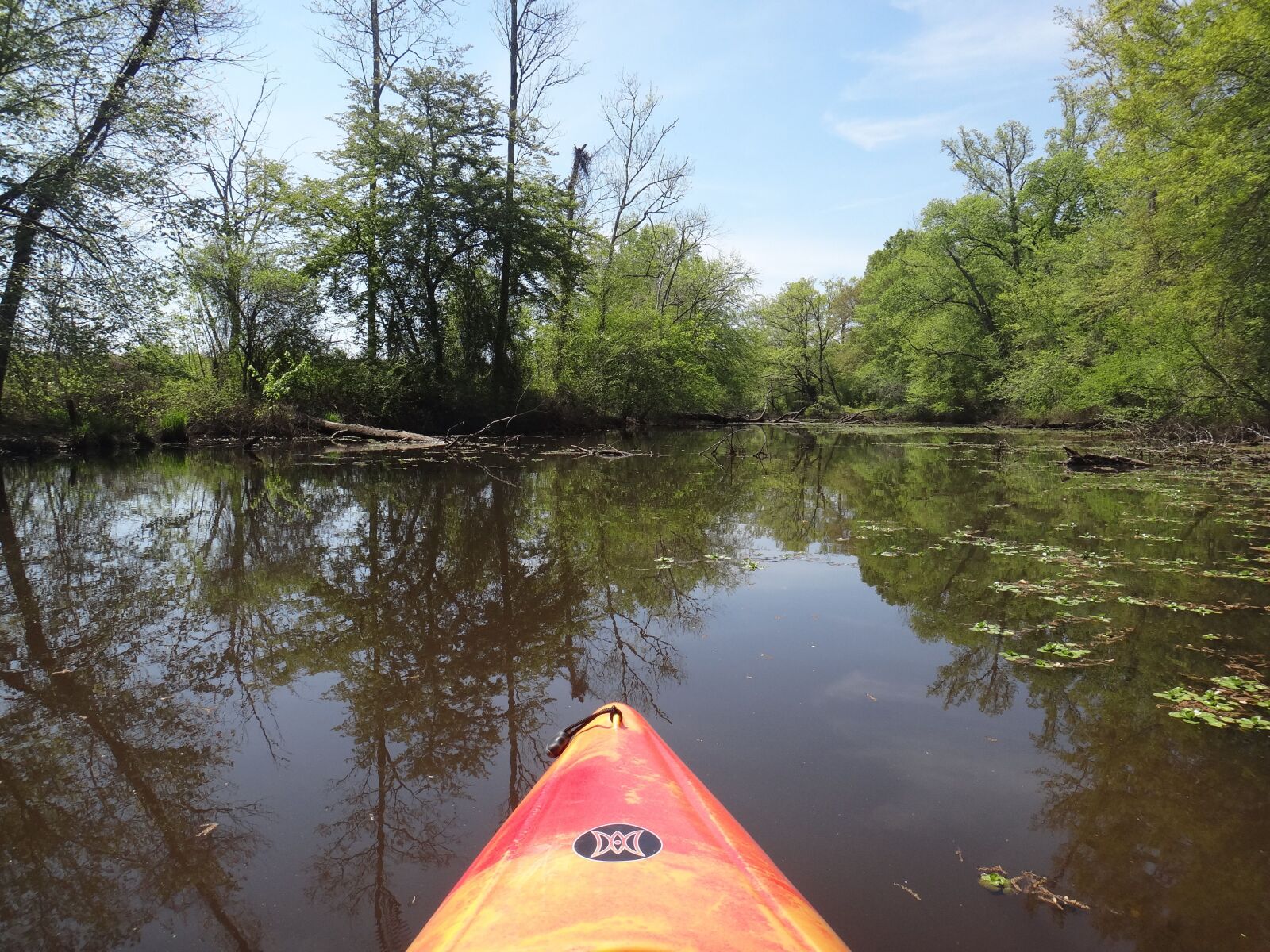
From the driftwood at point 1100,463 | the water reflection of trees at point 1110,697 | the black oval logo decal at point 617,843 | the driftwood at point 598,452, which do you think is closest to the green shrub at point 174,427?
the driftwood at point 598,452

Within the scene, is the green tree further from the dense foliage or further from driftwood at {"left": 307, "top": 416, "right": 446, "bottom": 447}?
the dense foliage

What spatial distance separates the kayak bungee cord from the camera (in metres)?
2.71

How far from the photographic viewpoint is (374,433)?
19.9m

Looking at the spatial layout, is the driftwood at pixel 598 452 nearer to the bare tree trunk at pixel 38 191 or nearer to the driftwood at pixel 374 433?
the driftwood at pixel 374 433

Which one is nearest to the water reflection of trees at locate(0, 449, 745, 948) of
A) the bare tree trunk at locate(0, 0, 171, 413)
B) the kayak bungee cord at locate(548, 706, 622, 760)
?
the kayak bungee cord at locate(548, 706, 622, 760)

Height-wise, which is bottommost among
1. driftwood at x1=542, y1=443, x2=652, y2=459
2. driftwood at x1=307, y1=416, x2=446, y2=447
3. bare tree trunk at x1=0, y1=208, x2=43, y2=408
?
driftwood at x1=542, y1=443, x2=652, y2=459

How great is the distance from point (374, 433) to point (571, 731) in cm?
1893

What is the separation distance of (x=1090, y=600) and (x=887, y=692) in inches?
101

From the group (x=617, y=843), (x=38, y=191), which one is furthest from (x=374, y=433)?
(x=617, y=843)

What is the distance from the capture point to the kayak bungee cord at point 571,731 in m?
2.71

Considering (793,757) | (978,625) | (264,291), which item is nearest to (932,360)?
(264,291)

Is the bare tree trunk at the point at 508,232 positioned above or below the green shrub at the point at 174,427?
above

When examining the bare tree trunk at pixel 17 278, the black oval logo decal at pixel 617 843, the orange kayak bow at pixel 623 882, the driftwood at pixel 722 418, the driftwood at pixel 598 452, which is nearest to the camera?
the orange kayak bow at pixel 623 882

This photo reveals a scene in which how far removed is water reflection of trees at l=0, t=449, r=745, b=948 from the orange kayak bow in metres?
0.64
